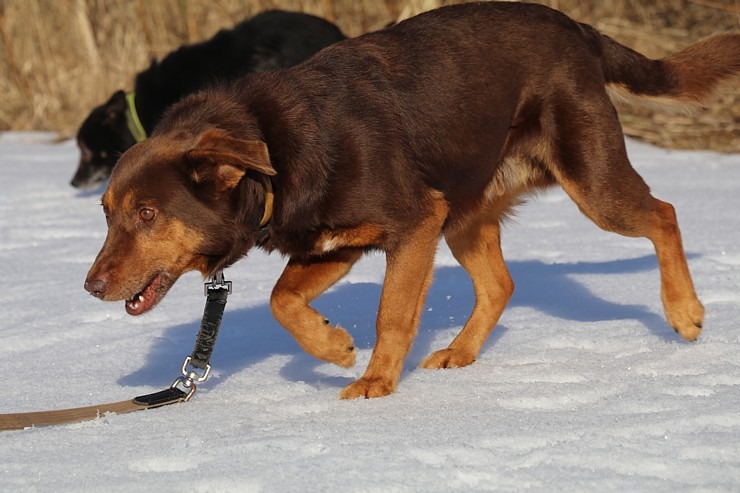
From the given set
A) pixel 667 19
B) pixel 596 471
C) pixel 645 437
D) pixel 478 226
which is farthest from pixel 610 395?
pixel 667 19

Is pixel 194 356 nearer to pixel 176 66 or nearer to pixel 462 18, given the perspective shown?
pixel 462 18

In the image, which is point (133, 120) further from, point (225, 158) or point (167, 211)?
point (225, 158)

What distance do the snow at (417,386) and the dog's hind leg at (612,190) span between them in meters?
0.19

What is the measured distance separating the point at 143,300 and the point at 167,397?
1.21 feet

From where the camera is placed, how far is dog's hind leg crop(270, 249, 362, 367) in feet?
13.6

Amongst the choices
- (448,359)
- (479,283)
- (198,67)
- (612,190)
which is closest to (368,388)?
(448,359)

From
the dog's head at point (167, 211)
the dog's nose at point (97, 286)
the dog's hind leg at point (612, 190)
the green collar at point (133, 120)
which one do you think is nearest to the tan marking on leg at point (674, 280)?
the dog's hind leg at point (612, 190)

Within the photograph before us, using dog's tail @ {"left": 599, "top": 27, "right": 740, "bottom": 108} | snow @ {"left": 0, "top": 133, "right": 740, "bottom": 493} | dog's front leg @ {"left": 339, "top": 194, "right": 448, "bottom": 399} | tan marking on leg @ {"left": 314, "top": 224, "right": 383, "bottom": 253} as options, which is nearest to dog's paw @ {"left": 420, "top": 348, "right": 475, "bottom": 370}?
snow @ {"left": 0, "top": 133, "right": 740, "bottom": 493}

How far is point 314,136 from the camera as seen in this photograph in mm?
3928

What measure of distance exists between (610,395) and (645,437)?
21.9 inches

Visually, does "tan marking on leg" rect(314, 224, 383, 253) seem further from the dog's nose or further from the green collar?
the green collar

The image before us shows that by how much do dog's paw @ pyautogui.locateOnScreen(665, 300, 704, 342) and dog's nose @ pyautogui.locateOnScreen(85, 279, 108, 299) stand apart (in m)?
2.34

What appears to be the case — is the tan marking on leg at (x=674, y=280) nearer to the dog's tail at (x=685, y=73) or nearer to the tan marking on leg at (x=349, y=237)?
the dog's tail at (x=685, y=73)

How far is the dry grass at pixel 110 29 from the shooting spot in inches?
481
